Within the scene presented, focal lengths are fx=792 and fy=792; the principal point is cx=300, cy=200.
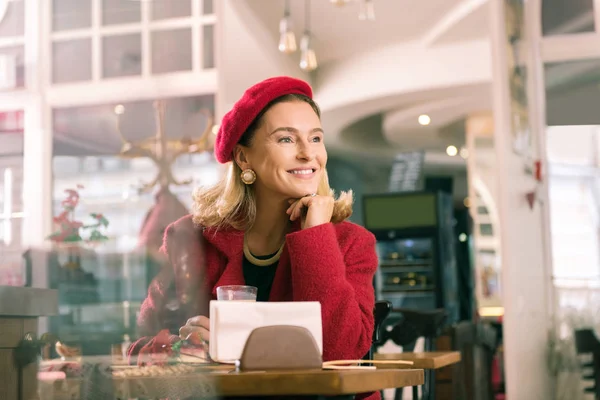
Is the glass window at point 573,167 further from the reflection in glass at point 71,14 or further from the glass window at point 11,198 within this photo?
the glass window at point 11,198

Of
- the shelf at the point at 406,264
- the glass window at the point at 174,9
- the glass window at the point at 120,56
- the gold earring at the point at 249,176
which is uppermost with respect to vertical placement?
the glass window at the point at 174,9

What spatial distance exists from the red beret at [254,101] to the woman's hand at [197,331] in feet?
2.30

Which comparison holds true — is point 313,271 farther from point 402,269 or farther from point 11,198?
point 402,269

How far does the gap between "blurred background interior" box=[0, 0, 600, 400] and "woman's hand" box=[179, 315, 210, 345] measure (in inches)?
7.5

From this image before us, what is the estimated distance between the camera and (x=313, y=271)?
1.67 meters

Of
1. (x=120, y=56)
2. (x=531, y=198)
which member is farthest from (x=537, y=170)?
(x=120, y=56)

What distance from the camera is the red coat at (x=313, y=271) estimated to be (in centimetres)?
162

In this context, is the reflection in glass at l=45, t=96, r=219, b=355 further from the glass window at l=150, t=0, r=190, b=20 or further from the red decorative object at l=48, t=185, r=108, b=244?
the glass window at l=150, t=0, r=190, b=20

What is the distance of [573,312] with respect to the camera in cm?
571

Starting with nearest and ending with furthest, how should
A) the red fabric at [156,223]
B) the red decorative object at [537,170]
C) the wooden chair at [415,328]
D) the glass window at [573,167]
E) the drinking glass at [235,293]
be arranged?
1. the red fabric at [156,223]
2. the drinking glass at [235,293]
3. the wooden chair at [415,328]
4. the red decorative object at [537,170]
5. the glass window at [573,167]

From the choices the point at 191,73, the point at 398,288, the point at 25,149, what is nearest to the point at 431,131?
the point at 398,288

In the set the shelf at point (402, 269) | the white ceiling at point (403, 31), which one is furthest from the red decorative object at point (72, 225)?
the shelf at point (402, 269)

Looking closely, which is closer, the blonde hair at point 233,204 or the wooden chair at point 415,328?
the blonde hair at point 233,204

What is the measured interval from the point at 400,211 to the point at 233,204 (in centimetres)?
660
